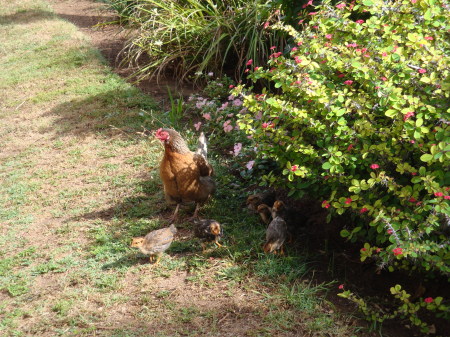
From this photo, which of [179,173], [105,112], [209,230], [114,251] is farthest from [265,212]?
[105,112]

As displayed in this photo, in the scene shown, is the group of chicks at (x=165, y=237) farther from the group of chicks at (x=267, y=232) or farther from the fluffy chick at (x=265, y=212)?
the fluffy chick at (x=265, y=212)

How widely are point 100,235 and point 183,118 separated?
284 centimetres

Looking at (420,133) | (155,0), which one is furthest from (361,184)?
(155,0)

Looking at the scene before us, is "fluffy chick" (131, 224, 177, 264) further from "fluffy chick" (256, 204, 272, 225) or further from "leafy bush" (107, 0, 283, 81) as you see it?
"leafy bush" (107, 0, 283, 81)

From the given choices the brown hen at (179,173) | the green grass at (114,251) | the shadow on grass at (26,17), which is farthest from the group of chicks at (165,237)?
the shadow on grass at (26,17)

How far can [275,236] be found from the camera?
175 inches

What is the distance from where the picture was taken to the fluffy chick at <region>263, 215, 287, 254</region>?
444 centimetres

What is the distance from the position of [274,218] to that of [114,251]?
5.20 feet

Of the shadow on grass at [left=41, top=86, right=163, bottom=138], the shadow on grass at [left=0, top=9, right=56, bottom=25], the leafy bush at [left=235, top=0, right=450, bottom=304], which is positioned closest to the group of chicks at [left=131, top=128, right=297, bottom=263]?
the leafy bush at [left=235, top=0, right=450, bottom=304]

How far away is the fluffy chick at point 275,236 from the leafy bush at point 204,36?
3609 millimetres

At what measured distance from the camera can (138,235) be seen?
5031mm

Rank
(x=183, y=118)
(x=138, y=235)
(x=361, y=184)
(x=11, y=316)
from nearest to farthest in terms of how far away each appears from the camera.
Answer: (x=361, y=184)
(x=11, y=316)
(x=138, y=235)
(x=183, y=118)

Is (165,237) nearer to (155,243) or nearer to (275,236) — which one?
(155,243)

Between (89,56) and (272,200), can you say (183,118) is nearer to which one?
(272,200)
